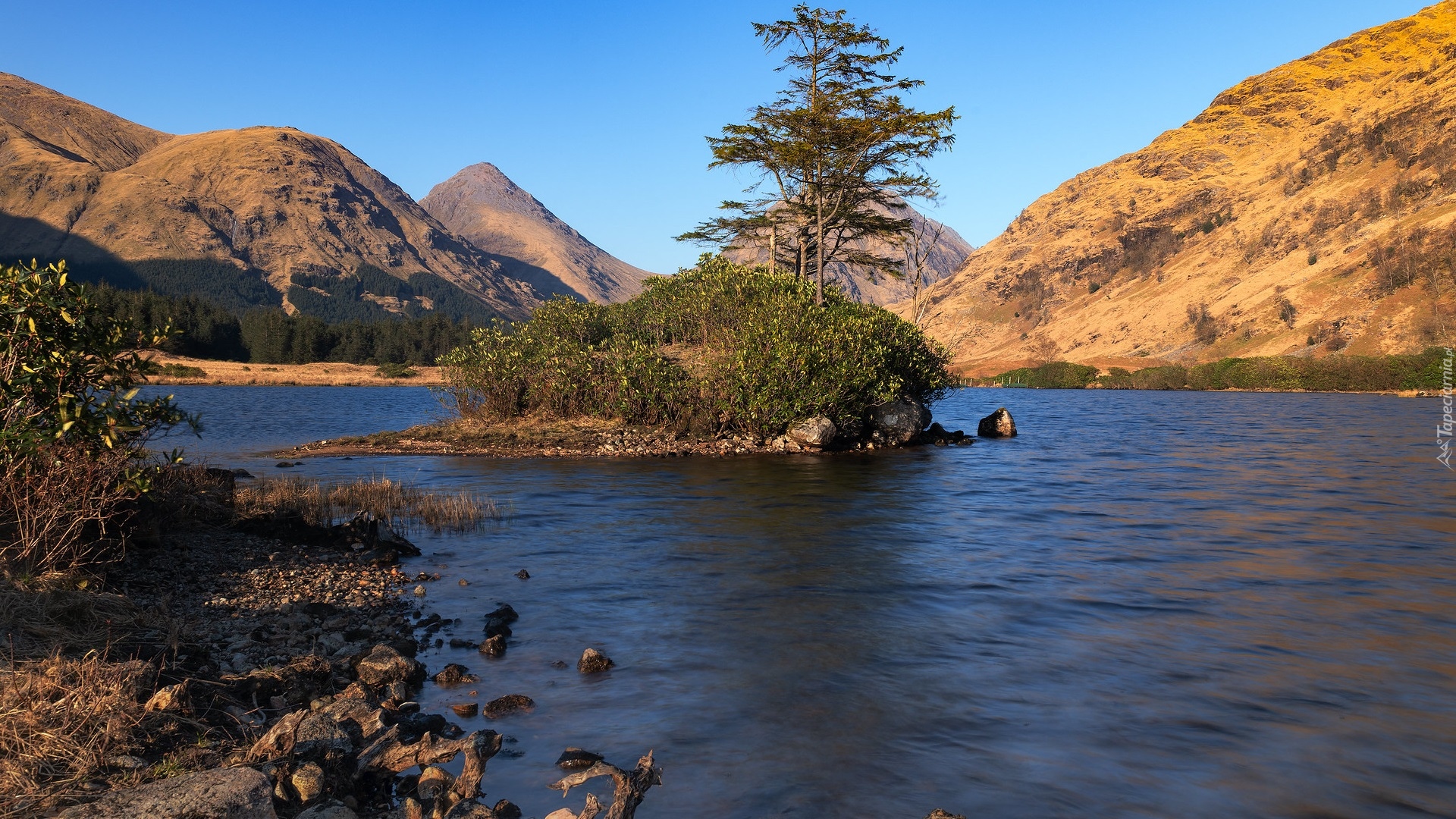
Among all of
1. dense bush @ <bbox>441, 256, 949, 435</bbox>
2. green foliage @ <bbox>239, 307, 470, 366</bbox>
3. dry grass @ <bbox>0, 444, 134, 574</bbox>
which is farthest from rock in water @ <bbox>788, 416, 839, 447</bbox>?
green foliage @ <bbox>239, 307, 470, 366</bbox>

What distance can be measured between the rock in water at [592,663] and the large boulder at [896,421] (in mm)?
29813

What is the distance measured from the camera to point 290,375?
125 metres

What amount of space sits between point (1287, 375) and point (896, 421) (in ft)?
249

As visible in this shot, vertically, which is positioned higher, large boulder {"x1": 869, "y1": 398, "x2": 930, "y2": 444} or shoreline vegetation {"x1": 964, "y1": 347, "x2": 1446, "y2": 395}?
shoreline vegetation {"x1": 964, "y1": 347, "x2": 1446, "y2": 395}

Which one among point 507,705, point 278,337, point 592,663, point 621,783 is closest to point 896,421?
point 592,663

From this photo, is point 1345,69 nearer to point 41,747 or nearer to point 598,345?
point 598,345

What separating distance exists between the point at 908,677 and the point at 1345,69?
832 feet

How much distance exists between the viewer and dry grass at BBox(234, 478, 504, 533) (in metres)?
17.6

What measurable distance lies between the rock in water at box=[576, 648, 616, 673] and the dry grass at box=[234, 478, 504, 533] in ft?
30.2

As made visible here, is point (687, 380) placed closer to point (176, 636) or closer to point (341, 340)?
point (176, 636)

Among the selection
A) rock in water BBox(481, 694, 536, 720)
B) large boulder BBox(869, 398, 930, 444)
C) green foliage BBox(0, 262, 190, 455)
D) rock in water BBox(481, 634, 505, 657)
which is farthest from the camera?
large boulder BBox(869, 398, 930, 444)

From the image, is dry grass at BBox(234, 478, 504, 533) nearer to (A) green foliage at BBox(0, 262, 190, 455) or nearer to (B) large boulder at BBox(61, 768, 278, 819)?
(A) green foliage at BBox(0, 262, 190, 455)

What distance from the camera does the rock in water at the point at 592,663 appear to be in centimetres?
1001

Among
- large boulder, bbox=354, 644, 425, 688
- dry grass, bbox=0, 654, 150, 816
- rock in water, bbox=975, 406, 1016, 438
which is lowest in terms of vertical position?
large boulder, bbox=354, 644, 425, 688
